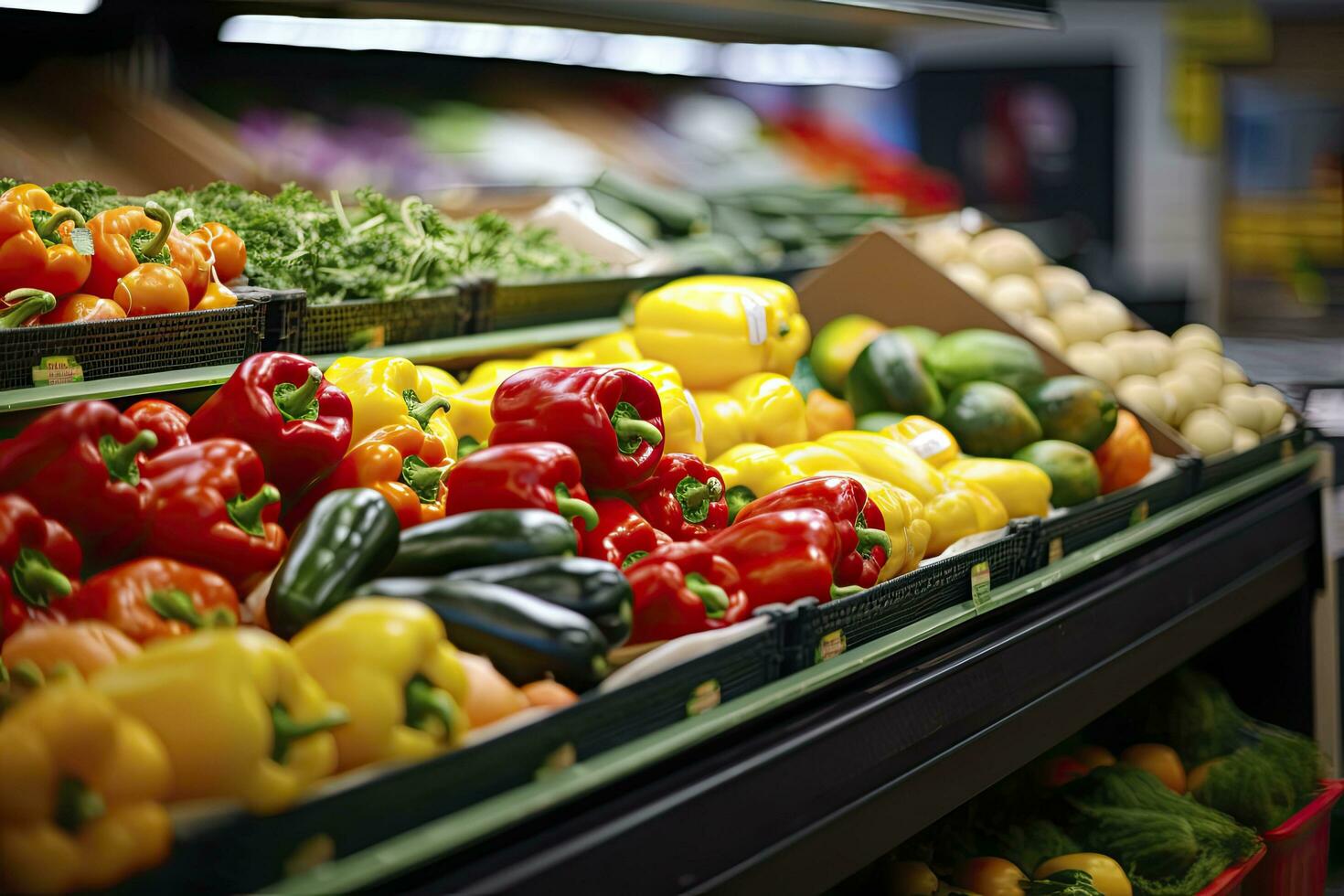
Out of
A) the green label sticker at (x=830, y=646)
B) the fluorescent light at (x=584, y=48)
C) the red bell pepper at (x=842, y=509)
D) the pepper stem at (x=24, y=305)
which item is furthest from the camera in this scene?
the fluorescent light at (x=584, y=48)

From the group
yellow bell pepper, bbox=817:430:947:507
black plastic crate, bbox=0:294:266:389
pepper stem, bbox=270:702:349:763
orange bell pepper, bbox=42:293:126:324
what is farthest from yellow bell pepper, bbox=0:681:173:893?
yellow bell pepper, bbox=817:430:947:507

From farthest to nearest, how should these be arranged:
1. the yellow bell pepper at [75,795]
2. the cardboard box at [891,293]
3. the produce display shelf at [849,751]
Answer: the cardboard box at [891,293], the produce display shelf at [849,751], the yellow bell pepper at [75,795]

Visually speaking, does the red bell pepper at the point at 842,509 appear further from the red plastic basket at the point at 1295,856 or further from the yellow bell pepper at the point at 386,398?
the red plastic basket at the point at 1295,856

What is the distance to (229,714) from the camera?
1154 mm

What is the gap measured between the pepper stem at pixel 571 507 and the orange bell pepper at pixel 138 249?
842 mm

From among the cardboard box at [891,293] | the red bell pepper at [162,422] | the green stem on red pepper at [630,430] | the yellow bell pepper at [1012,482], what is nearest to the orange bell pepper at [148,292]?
the red bell pepper at [162,422]

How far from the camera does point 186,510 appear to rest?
1.54 metres

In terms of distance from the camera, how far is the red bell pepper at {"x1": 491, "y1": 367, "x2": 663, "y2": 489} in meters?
1.84

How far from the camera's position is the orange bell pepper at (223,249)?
7.68 feet

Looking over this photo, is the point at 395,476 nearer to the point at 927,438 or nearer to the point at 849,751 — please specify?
the point at 849,751

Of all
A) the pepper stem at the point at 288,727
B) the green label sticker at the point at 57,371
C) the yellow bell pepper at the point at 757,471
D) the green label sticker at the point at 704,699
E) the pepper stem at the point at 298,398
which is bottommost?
the green label sticker at the point at 704,699

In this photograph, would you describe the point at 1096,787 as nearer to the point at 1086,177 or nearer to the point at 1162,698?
the point at 1162,698

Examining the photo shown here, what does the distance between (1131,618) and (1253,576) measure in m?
0.72

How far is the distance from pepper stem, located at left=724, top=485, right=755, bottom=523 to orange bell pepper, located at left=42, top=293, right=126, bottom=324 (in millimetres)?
1052
